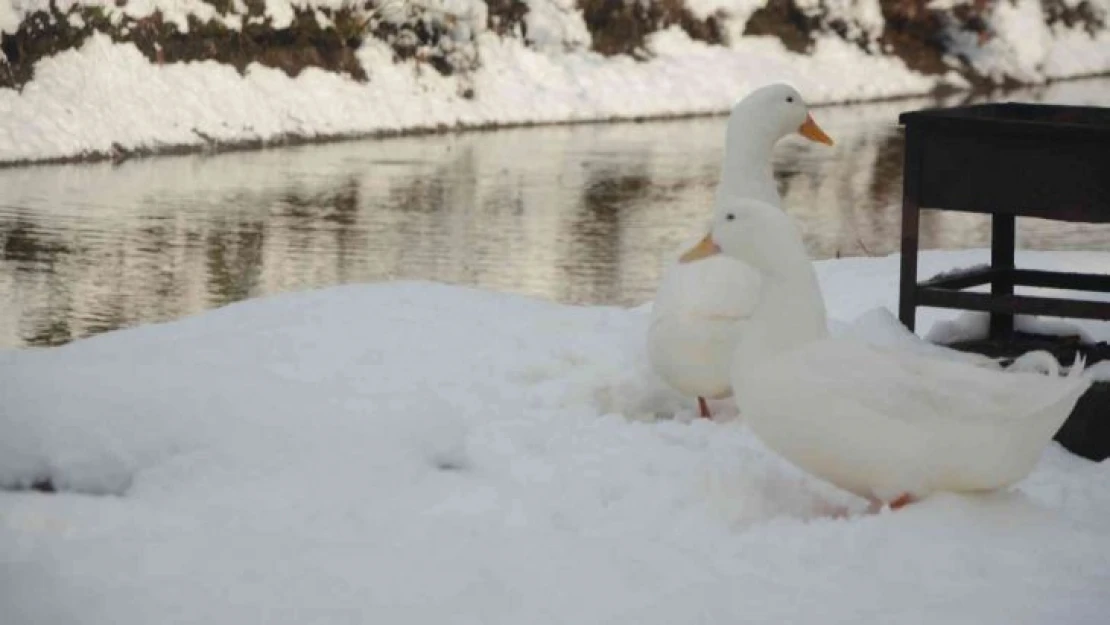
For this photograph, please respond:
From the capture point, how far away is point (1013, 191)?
6.85 m

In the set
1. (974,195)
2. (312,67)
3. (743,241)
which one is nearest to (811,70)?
(312,67)

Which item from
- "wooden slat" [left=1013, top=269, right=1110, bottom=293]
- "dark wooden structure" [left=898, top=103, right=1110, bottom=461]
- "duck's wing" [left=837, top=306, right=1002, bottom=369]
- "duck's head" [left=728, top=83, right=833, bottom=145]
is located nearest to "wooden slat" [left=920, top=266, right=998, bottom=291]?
"dark wooden structure" [left=898, top=103, right=1110, bottom=461]

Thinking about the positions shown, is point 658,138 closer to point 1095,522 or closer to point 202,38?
point 202,38

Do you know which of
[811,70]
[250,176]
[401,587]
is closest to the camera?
[401,587]

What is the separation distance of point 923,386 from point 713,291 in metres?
1.43

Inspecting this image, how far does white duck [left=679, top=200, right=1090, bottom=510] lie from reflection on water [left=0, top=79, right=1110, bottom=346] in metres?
5.91

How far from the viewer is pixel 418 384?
6418mm

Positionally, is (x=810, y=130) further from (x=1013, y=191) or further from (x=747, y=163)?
(x=1013, y=191)

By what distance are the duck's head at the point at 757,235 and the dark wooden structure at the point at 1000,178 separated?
1.67 metres

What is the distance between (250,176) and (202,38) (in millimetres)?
3961

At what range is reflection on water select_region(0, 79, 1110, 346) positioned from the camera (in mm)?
11977

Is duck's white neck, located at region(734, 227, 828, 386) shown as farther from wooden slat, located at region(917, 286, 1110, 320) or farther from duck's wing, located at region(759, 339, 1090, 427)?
wooden slat, located at region(917, 286, 1110, 320)

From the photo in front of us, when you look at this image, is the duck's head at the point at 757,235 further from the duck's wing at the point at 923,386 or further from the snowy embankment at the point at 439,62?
the snowy embankment at the point at 439,62

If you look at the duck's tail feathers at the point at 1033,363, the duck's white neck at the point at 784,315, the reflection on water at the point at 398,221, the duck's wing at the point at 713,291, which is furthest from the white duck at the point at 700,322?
the reflection on water at the point at 398,221
